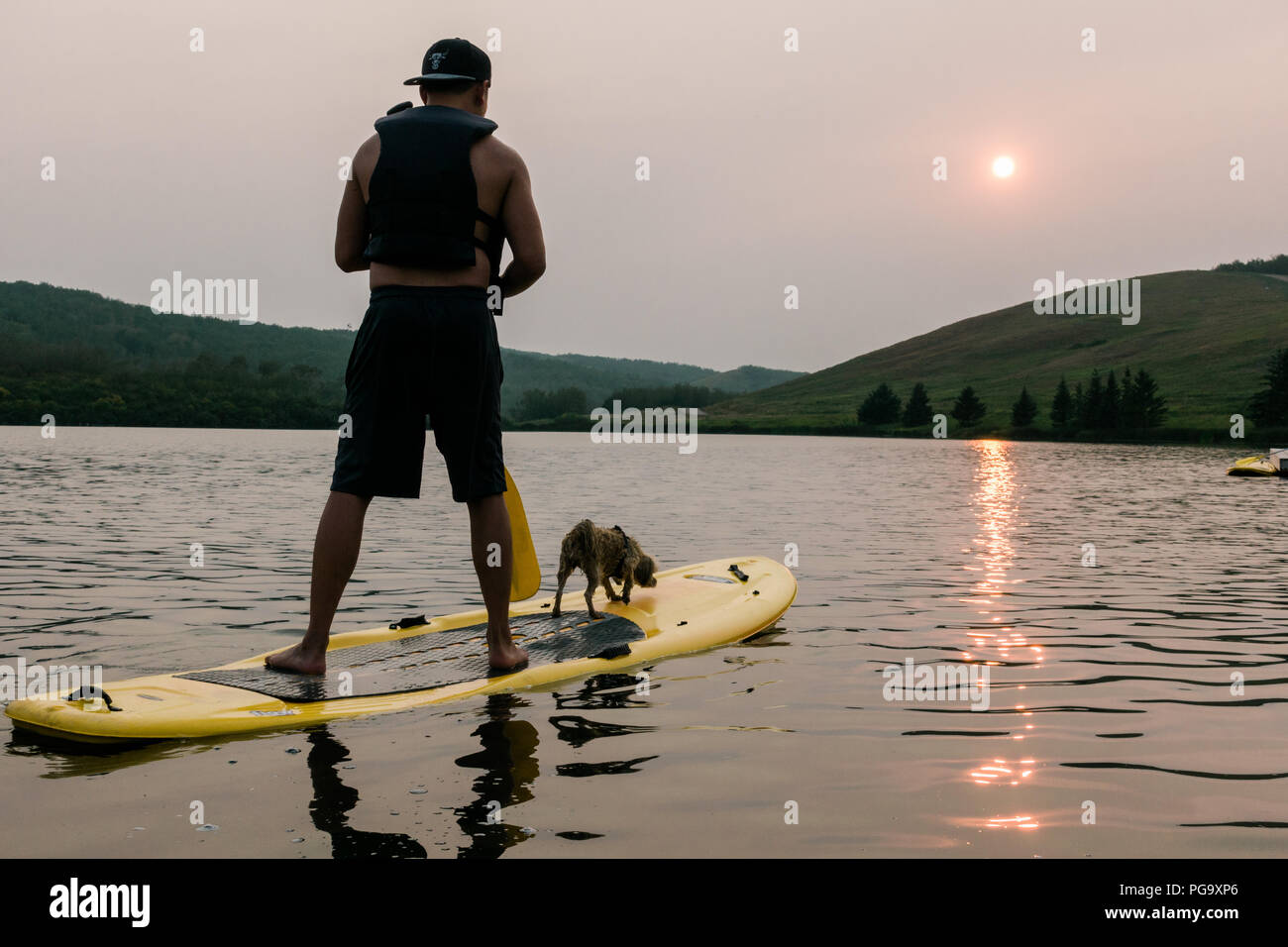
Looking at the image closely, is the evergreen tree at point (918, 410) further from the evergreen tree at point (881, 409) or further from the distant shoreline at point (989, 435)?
the distant shoreline at point (989, 435)

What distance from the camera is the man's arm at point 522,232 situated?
6012 millimetres

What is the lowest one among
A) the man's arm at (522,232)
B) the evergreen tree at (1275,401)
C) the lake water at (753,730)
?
the lake water at (753,730)

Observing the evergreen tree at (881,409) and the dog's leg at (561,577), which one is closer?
the dog's leg at (561,577)

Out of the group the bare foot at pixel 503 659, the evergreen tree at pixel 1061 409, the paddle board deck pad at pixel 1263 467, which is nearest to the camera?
the bare foot at pixel 503 659

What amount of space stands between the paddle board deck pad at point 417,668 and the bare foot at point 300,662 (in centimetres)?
5

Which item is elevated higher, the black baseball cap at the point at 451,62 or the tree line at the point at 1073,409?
the tree line at the point at 1073,409

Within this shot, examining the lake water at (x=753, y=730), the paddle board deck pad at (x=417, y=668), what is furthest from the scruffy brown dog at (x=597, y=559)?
the lake water at (x=753, y=730)

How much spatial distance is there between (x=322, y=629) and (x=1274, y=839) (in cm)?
515

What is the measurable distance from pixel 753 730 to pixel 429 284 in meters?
3.23

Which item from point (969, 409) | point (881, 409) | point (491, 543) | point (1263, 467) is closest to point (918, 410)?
point (881, 409)

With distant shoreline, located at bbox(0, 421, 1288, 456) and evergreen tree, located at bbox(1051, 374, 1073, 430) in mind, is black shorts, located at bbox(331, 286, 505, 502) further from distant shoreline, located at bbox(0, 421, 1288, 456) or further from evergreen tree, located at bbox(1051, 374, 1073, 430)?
evergreen tree, located at bbox(1051, 374, 1073, 430)

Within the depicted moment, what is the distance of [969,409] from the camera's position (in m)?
164
